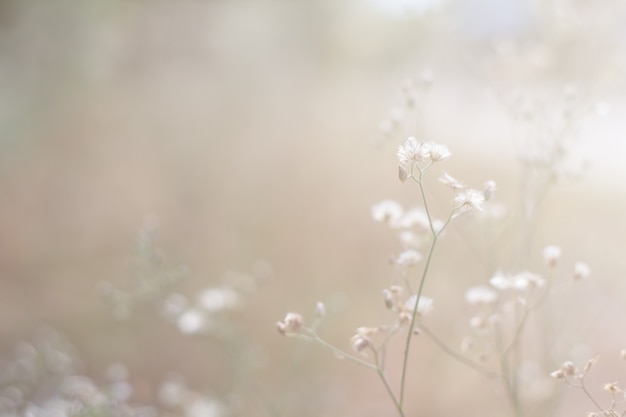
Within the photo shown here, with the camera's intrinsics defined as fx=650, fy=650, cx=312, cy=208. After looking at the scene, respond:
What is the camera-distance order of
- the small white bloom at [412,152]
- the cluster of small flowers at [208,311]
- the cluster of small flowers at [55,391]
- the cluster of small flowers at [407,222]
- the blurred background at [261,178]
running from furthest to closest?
the blurred background at [261,178] < the cluster of small flowers at [208,311] < the cluster of small flowers at [55,391] < the cluster of small flowers at [407,222] < the small white bloom at [412,152]

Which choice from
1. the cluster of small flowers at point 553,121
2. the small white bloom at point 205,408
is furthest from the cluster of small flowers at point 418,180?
the small white bloom at point 205,408

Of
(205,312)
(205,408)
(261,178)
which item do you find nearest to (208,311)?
(205,312)

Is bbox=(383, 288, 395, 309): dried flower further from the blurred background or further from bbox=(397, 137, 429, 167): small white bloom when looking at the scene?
the blurred background

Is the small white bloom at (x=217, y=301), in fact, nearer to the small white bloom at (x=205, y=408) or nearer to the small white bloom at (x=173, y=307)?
the small white bloom at (x=173, y=307)

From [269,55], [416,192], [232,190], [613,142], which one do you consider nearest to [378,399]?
[416,192]

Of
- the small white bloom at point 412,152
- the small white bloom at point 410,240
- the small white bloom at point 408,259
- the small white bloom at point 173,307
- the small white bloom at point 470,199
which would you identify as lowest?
the small white bloom at point 470,199

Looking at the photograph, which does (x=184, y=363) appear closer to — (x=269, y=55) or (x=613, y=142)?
(x=269, y=55)

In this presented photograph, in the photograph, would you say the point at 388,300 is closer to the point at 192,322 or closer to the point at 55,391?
the point at 192,322

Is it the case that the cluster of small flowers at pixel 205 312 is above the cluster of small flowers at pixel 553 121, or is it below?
below
